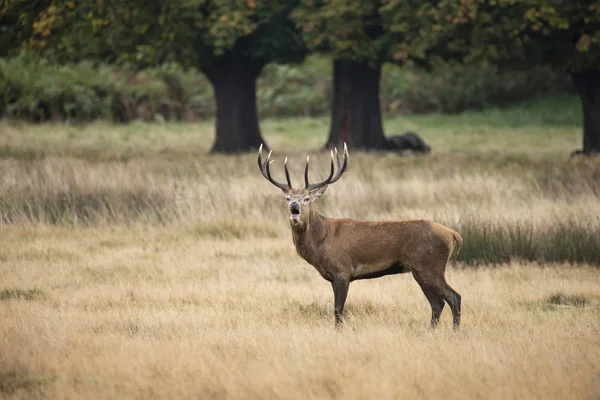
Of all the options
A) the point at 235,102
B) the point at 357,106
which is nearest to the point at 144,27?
the point at 235,102

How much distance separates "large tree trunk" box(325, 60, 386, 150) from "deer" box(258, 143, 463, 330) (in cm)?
1865

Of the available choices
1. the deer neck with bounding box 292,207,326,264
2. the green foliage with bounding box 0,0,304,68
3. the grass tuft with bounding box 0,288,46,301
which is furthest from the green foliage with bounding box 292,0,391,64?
the deer neck with bounding box 292,207,326,264

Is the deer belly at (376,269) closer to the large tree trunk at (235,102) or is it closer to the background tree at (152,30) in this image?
the background tree at (152,30)

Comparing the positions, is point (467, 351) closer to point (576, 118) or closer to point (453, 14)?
point (453, 14)

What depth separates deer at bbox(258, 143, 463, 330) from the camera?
364 inches

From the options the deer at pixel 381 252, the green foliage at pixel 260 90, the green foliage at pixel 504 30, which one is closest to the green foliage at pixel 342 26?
the green foliage at pixel 504 30

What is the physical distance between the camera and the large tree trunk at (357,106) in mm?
27938

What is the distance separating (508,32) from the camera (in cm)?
2389

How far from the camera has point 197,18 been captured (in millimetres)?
25328

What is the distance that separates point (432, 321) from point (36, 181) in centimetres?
946

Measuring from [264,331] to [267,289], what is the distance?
2.35m

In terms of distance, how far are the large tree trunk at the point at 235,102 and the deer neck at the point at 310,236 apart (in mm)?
19692

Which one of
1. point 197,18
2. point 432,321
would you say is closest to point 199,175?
point 197,18

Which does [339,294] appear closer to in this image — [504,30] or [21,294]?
[21,294]
